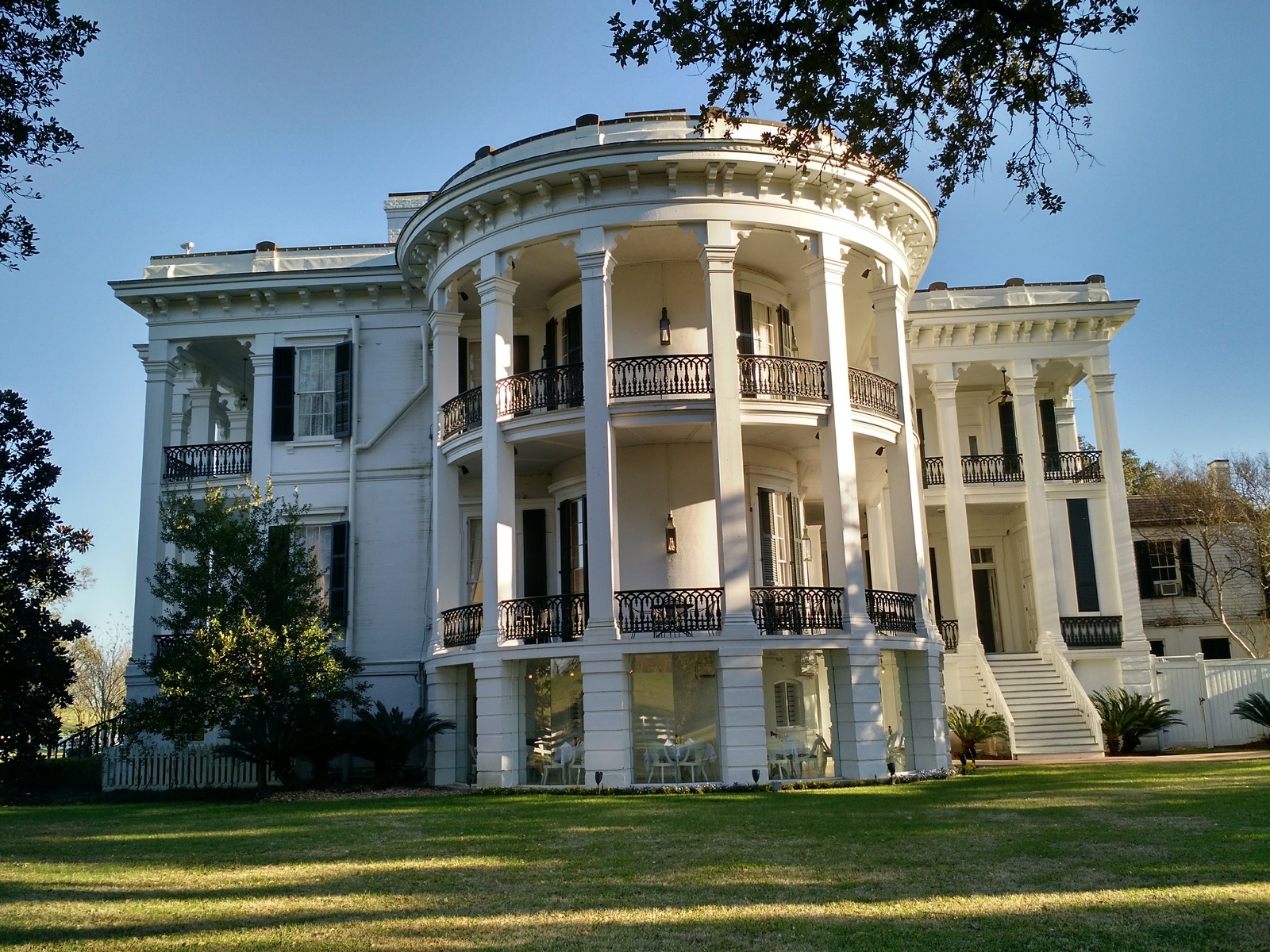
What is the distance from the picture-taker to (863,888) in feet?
27.3

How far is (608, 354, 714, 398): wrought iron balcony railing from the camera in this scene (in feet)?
61.9

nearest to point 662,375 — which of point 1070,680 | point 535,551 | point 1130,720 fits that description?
point 535,551

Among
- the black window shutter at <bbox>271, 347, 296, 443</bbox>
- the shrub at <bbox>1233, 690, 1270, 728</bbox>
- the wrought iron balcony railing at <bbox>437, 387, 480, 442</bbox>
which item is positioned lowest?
the shrub at <bbox>1233, 690, 1270, 728</bbox>

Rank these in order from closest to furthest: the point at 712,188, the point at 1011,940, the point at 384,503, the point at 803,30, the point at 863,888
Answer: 1. the point at 1011,940
2. the point at 863,888
3. the point at 803,30
4. the point at 712,188
5. the point at 384,503

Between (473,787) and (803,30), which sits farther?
(473,787)

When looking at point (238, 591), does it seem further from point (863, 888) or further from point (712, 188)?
point (863, 888)

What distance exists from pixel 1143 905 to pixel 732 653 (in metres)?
10.2

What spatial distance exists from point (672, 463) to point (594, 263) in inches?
159

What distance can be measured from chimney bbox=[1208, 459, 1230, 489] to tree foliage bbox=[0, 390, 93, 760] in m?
Result: 35.4

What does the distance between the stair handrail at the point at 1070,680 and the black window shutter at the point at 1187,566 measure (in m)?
10.1

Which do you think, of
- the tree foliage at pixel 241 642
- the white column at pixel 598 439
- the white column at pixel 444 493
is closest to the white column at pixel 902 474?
the white column at pixel 598 439

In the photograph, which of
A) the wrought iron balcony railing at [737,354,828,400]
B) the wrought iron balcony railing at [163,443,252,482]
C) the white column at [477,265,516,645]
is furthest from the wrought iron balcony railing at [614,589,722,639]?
the wrought iron balcony railing at [163,443,252,482]

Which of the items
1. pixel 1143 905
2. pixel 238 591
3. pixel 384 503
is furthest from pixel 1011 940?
pixel 384 503

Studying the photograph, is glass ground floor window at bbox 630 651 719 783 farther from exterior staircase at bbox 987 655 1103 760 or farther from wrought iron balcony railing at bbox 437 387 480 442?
→ exterior staircase at bbox 987 655 1103 760
